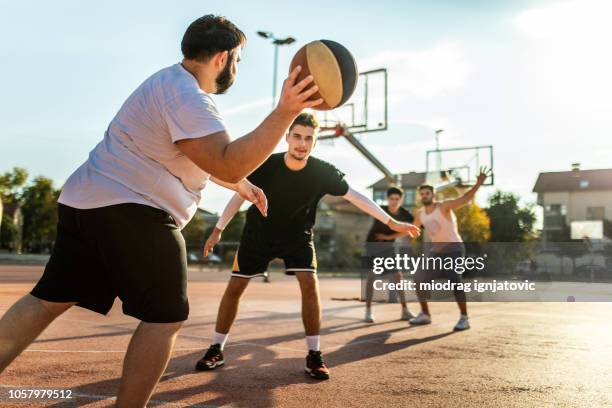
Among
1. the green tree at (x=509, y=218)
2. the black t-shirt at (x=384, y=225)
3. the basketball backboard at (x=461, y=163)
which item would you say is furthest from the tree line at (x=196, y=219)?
the black t-shirt at (x=384, y=225)

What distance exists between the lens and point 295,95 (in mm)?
2398

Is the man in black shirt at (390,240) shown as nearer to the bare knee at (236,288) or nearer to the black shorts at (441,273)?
the black shorts at (441,273)

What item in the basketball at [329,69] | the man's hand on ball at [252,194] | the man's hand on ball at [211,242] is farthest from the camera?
the man's hand on ball at [211,242]

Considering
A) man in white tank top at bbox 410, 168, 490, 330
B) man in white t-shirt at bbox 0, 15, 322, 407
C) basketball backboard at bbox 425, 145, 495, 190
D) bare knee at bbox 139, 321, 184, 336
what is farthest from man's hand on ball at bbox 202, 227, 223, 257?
basketball backboard at bbox 425, 145, 495, 190

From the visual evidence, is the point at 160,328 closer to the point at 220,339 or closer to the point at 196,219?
the point at 220,339

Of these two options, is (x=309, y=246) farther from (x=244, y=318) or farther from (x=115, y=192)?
(x=244, y=318)

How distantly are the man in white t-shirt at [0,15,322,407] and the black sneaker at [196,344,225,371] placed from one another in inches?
80.9

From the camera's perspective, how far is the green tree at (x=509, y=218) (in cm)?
6070

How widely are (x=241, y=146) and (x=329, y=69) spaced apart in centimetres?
66

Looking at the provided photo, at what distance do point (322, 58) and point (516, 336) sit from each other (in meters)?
5.70

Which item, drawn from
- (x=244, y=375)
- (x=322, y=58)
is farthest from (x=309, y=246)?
(x=322, y=58)

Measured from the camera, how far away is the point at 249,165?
7.60ft

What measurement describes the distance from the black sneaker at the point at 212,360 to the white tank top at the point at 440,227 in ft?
15.7

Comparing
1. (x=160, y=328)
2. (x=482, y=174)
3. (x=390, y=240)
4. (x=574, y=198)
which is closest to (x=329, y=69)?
(x=160, y=328)
